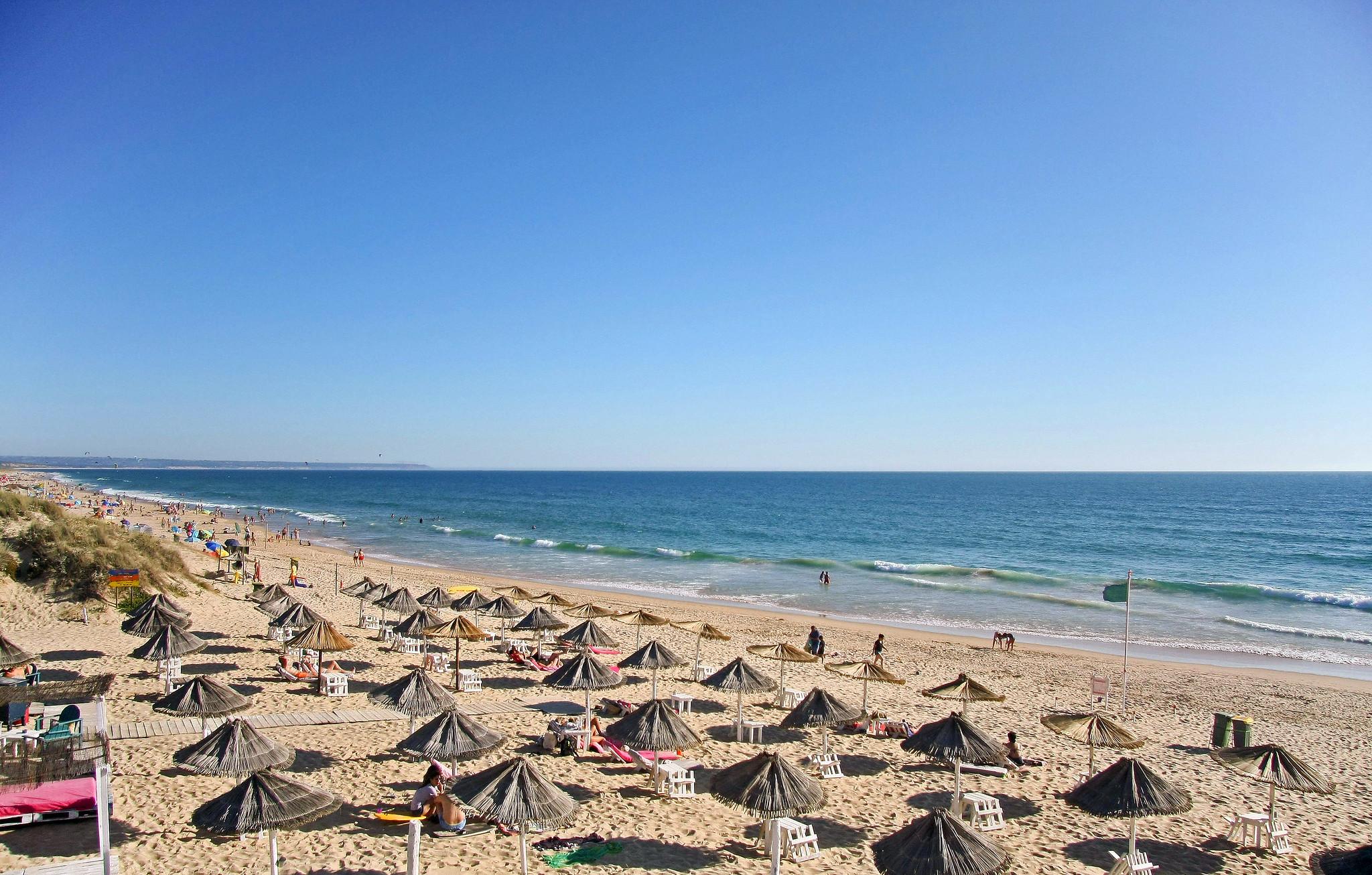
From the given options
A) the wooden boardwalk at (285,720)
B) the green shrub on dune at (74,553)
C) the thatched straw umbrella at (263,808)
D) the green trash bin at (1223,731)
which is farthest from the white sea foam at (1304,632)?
the green shrub on dune at (74,553)

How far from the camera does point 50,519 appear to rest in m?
25.6

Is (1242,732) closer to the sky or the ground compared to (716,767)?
closer to the sky

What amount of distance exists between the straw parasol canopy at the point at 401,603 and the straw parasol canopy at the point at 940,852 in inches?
645

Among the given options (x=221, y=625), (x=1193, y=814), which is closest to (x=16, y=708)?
(x=221, y=625)

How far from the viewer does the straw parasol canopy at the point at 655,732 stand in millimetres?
10734

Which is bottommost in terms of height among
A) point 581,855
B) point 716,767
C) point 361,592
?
point 716,767

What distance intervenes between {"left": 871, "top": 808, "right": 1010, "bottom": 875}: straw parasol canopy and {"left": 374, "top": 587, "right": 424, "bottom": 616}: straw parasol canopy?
16379 mm

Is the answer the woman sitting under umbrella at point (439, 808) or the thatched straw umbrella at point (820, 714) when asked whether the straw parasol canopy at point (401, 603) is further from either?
the thatched straw umbrella at point (820, 714)

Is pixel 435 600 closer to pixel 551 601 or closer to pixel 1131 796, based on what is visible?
pixel 551 601

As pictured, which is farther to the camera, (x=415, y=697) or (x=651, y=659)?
(x=651, y=659)

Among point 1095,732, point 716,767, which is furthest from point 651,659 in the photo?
point 1095,732

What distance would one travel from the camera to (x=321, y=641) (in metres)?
15.5

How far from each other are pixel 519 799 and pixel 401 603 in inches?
577

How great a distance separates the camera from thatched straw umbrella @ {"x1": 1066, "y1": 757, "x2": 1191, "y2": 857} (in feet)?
29.8
